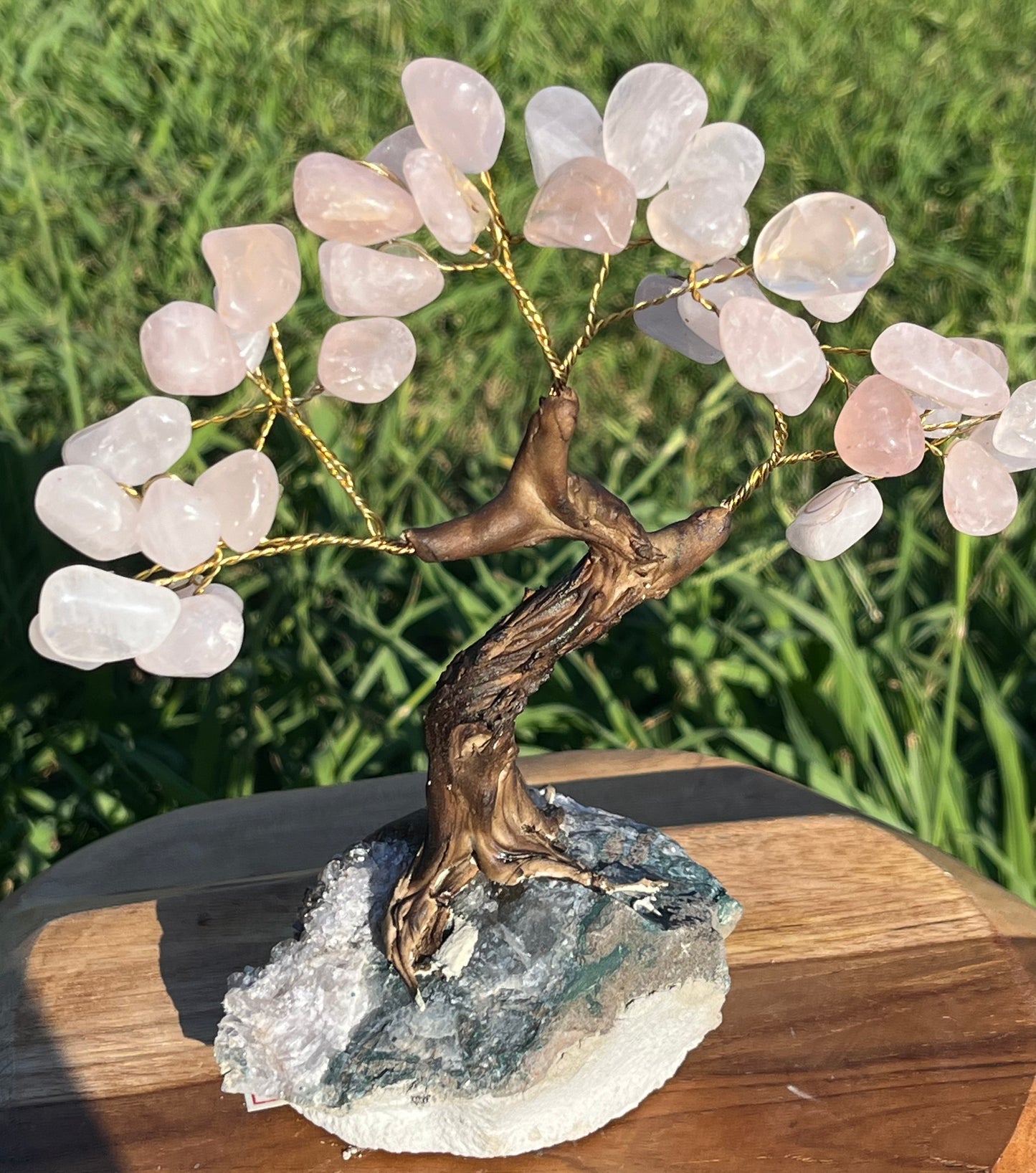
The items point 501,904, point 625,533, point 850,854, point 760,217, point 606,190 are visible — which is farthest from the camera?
point 760,217

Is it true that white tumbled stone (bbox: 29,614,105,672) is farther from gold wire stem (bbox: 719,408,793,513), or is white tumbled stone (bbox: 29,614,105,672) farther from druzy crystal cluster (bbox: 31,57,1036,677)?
gold wire stem (bbox: 719,408,793,513)

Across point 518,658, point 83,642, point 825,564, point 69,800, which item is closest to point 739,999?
point 518,658

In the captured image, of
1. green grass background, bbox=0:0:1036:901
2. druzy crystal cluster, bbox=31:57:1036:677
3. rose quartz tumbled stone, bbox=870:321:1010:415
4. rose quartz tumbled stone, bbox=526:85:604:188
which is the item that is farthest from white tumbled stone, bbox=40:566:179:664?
green grass background, bbox=0:0:1036:901

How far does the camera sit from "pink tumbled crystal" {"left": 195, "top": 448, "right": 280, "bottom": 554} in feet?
2.45

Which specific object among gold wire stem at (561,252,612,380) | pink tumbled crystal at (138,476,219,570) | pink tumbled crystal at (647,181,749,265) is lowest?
pink tumbled crystal at (138,476,219,570)

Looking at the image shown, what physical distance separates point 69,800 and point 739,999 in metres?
0.85

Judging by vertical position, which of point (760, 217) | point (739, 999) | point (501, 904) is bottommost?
point (739, 999)

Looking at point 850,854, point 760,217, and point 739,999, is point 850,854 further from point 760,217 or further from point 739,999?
point 760,217

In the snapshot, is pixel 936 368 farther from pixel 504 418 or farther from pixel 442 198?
pixel 504 418

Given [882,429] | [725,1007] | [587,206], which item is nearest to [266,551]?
[587,206]

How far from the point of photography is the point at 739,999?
96 centimetres

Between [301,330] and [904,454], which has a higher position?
[301,330]

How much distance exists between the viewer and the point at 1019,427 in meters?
0.80

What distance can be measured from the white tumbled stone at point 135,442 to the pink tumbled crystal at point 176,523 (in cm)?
2
